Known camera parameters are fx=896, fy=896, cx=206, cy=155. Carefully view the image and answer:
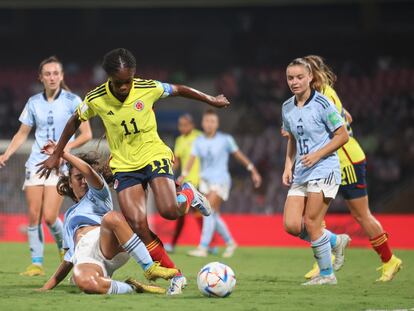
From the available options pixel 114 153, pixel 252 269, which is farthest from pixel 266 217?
pixel 114 153

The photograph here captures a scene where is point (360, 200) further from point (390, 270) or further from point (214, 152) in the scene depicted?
point (214, 152)

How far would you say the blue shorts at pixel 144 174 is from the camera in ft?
25.6

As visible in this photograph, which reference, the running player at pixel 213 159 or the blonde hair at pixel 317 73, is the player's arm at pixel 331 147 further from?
the running player at pixel 213 159

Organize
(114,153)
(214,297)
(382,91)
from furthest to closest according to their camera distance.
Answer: (382,91)
(114,153)
(214,297)

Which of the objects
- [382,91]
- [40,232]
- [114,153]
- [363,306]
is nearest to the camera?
[363,306]

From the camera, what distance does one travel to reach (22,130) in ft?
33.8

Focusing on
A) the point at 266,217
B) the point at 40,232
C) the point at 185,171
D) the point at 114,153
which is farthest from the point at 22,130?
the point at 266,217

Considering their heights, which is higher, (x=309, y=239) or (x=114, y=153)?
(x=114, y=153)

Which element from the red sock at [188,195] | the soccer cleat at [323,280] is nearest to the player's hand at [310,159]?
the red sock at [188,195]

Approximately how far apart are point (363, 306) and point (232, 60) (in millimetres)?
19185

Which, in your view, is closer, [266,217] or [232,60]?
[266,217]

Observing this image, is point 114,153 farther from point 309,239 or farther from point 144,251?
point 309,239

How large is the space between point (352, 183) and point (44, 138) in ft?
11.5

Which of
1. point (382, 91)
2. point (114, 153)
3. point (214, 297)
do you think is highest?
point (382, 91)
